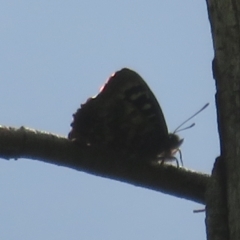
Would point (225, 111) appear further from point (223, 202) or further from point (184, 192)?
point (184, 192)

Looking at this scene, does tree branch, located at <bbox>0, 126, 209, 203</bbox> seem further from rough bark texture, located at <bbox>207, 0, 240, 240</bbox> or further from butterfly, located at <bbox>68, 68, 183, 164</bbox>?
rough bark texture, located at <bbox>207, 0, 240, 240</bbox>

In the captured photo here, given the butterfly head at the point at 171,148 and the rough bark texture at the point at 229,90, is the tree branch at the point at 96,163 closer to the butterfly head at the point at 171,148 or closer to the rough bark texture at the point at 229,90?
the butterfly head at the point at 171,148

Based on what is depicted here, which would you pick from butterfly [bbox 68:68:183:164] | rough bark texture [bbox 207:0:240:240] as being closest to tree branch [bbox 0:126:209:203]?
butterfly [bbox 68:68:183:164]

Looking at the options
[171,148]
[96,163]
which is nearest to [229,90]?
[96,163]

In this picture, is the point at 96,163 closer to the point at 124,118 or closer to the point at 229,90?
the point at 124,118

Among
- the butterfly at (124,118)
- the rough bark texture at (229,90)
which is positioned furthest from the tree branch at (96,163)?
the rough bark texture at (229,90)

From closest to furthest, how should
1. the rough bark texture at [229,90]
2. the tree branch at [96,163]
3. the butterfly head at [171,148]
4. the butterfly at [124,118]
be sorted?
the rough bark texture at [229,90]
the tree branch at [96,163]
the butterfly at [124,118]
the butterfly head at [171,148]
